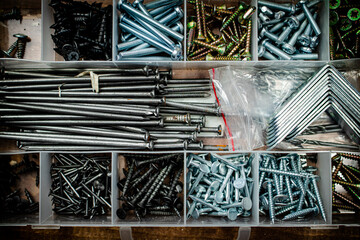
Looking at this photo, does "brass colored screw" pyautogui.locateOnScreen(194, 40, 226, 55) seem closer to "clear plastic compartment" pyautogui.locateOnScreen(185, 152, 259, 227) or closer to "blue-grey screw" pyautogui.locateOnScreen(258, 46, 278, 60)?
"blue-grey screw" pyautogui.locateOnScreen(258, 46, 278, 60)

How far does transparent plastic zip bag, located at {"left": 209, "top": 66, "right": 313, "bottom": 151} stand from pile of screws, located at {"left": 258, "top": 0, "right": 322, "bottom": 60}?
0.64 ft

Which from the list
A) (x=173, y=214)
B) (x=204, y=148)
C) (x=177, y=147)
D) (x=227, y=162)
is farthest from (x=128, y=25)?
(x=173, y=214)

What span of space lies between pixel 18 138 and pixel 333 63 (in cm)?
346

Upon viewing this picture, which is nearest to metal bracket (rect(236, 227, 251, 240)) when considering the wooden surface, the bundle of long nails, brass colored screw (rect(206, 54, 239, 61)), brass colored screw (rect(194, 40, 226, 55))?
the wooden surface

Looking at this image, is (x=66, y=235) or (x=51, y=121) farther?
(x=66, y=235)

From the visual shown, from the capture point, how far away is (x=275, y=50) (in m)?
2.59

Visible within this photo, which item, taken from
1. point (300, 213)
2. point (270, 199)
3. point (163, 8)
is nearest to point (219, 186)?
point (270, 199)

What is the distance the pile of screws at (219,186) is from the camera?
8.23 ft

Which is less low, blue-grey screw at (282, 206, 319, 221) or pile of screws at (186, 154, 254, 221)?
pile of screws at (186, 154, 254, 221)

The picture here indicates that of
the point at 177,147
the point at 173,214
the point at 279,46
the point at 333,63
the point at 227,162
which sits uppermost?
the point at 279,46

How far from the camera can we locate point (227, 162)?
8.51 ft

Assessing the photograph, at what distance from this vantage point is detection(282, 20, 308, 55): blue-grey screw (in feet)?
8.35

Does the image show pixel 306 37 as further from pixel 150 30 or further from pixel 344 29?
pixel 150 30

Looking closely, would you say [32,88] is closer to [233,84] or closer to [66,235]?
[66,235]
